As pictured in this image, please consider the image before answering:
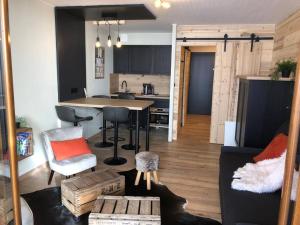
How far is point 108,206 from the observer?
2.19 metres

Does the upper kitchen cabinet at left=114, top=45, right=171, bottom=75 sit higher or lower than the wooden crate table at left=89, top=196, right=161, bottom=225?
higher

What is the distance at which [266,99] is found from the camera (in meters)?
3.40

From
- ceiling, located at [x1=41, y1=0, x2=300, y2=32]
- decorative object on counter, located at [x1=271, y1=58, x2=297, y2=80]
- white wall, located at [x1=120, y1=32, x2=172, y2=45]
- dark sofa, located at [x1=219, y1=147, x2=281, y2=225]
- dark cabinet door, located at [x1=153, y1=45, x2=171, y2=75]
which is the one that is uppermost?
ceiling, located at [x1=41, y1=0, x2=300, y2=32]

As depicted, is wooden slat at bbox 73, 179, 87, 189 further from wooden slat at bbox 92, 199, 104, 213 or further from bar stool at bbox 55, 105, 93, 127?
bar stool at bbox 55, 105, 93, 127

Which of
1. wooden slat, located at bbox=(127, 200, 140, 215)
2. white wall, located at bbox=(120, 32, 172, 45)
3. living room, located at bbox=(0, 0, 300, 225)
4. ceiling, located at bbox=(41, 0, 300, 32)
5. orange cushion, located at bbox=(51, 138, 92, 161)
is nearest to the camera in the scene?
living room, located at bbox=(0, 0, 300, 225)

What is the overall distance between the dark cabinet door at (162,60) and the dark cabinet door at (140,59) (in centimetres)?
13

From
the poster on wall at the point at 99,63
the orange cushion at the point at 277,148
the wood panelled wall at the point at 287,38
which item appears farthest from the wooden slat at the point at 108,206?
A: the poster on wall at the point at 99,63

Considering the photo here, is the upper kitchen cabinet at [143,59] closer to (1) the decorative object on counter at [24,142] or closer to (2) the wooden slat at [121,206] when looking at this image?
(1) the decorative object on counter at [24,142]

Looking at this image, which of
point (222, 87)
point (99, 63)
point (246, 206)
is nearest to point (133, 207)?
point (246, 206)

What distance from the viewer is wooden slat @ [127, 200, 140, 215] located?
82.7 inches

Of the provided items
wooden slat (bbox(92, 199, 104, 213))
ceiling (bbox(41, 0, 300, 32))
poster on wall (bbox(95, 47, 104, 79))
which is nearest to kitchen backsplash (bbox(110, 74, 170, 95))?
poster on wall (bbox(95, 47, 104, 79))

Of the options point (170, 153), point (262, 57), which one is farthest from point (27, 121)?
point (262, 57)

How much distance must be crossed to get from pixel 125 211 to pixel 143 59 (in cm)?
481

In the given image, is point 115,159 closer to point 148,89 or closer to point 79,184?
point 79,184
